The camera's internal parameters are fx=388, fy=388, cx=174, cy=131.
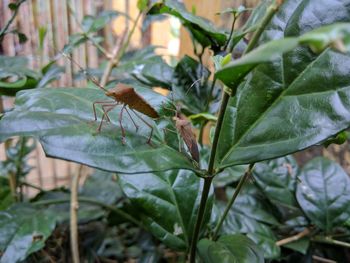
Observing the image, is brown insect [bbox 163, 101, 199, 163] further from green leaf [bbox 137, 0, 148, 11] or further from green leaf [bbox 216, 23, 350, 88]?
green leaf [bbox 137, 0, 148, 11]

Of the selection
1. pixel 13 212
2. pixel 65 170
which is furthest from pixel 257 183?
pixel 65 170

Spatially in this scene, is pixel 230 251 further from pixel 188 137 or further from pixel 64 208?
pixel 64 208

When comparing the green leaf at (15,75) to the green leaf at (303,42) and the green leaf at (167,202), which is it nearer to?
the green leaf at (167,202)

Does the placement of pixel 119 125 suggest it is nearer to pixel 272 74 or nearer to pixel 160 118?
pixel 160 118

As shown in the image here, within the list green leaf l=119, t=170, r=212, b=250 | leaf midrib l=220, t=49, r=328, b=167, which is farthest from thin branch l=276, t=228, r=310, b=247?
leaf midrib l=220, t=49, r=328, b=167

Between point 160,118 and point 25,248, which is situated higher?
point 160,118

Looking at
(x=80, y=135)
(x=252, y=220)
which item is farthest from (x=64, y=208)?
(x=80, y=135)

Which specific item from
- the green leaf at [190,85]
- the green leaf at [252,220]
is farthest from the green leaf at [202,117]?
the green leaf at [252,220]
